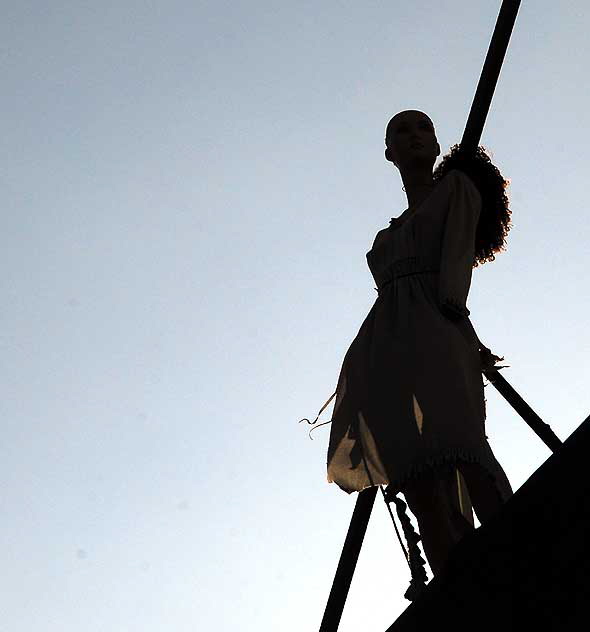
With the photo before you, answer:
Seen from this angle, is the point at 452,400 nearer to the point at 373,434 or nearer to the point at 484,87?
the point at 373,434

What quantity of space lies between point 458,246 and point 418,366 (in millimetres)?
551

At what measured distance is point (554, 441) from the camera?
4.48 meters

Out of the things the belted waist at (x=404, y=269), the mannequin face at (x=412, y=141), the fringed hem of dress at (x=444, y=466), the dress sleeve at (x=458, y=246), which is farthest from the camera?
the mannequin face at (x=412, y=141)

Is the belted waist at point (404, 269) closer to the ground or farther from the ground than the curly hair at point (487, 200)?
closer to the ground

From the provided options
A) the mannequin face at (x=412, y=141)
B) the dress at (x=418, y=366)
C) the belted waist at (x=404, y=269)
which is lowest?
the dress at (x=418, y=366)

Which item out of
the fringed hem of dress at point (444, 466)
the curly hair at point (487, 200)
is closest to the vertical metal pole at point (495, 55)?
the curly hair at point (487, 200)

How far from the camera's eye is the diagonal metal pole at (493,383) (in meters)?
3.94

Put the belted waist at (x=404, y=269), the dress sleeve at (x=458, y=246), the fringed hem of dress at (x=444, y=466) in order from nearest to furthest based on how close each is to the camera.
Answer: the fringed hem of dress at (x=444, y=466) < the dress sleeve at (x=458, y=246) < the belted waist at (x=404, y=269)

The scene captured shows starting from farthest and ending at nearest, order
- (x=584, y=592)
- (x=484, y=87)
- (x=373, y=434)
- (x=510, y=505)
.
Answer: (x=484, y=87), (x=373, y=434), (x=510, y=505), (x=584, y=592)

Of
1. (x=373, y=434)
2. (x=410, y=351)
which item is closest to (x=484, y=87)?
(x=410, y=351)

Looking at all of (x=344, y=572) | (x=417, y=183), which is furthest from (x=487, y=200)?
(x=344, y=572)

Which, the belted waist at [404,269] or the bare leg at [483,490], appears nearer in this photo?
the bare leg at [483,490]

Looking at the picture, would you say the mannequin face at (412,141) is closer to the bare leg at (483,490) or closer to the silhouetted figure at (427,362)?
the silhouetted figure at (427,362)

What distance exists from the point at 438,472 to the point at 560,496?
124cm
